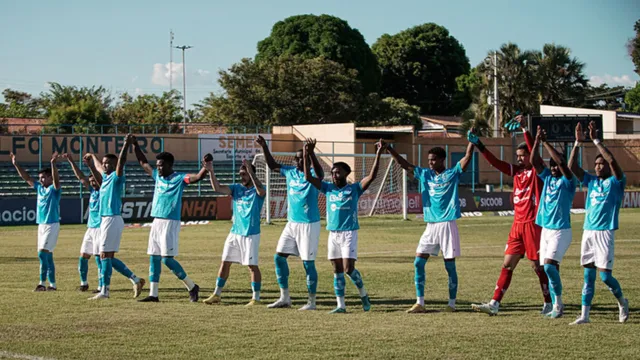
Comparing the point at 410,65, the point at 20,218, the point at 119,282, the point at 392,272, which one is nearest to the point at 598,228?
the point at 392,272

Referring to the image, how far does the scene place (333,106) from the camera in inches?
2430

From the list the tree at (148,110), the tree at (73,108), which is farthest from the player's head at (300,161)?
the tree at (148,110)

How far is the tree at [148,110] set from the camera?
237 ft

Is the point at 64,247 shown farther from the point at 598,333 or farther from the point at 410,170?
the point at 598,333

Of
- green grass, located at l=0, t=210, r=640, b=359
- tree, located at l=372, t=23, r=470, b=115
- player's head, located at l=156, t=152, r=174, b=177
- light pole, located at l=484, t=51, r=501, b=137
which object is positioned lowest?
green grass, located at l=0, t=210, r=640, b=359

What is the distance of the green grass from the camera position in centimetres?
866

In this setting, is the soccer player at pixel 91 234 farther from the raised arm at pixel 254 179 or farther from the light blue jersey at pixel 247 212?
the raised arm at pixel 254 179

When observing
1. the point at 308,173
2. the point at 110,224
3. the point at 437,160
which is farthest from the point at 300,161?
the point at 110,224

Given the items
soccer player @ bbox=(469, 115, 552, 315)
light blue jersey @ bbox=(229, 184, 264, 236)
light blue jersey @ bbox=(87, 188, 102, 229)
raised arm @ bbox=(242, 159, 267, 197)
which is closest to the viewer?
soccer player @ bbox=(469, 115, 552, 315)

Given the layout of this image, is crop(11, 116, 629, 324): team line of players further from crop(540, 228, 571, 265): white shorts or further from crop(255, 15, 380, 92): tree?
crop(255, 15, 380, 92): tree

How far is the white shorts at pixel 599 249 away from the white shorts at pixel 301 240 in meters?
3.75

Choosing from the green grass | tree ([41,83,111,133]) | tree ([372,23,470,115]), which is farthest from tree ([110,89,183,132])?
the green grass

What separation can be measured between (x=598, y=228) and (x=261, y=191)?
487cm

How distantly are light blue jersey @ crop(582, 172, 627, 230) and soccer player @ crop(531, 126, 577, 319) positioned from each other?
30cm
